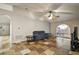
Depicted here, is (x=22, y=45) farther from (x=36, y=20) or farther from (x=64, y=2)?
(x=64, y=2)

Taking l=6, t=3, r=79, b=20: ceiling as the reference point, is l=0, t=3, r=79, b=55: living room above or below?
below

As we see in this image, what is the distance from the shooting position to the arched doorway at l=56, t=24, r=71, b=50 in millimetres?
2432

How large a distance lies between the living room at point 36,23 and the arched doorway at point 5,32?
2 cm

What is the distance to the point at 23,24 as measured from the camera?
8.14 ft

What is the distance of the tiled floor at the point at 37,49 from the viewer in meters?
2.46

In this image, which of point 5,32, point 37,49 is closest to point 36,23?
point 37,49

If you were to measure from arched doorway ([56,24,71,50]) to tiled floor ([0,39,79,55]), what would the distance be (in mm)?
78

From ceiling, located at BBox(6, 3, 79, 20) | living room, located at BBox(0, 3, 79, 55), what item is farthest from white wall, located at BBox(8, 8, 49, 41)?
ceiling, located at BBox(6, 3, 79, 20)

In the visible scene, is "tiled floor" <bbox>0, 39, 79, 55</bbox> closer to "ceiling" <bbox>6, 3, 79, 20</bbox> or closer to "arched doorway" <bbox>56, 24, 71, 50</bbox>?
"arched doorway" <bbox>56, 24, 71, 50</bbox>

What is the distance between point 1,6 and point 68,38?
52.3 inches

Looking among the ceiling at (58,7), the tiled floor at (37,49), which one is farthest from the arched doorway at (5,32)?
the ceiling at (58,7)

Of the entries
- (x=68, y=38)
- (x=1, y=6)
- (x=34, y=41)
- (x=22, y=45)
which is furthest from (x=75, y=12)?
(x=1, y=6)

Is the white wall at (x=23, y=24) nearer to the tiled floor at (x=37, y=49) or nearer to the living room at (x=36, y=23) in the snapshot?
the living room at (x=36, y=23)

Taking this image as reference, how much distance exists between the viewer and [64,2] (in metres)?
2.44
